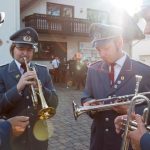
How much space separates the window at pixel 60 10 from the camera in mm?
23947

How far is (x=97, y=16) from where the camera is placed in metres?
26.5

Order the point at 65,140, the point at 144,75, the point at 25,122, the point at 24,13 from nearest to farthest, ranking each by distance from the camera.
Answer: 1. the point at 25,122
2. the point at 144,75
3. the point at 65,140
4. the point at 24,13

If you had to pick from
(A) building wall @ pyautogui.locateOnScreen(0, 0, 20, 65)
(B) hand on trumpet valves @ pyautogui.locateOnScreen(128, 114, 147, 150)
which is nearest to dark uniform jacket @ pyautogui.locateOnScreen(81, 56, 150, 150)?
(B) hand on trumpet valves @ pyautogui.locateOnScreen(128, 114, 147, 150)

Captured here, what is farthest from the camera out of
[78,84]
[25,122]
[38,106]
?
[78,84]

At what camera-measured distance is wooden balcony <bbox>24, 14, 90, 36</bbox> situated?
72.2 feet

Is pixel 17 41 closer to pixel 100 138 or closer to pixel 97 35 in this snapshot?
pixel 97 35

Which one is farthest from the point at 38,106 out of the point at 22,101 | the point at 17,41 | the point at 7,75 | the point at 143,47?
the point at 143,47

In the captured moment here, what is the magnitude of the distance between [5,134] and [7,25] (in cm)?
1587

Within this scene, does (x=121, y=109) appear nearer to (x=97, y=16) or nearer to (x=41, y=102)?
(x=41, y=102)

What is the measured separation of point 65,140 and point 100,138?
3.44 m

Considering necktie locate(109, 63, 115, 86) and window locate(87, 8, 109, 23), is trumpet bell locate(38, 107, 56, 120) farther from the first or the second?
window locate(87, 8, 109, 23)

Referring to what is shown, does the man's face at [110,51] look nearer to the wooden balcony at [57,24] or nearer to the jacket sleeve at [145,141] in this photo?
the jacket sleeve at [145,141]

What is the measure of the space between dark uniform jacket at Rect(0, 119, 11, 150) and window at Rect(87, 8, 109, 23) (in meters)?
23.5

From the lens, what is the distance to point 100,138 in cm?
337
